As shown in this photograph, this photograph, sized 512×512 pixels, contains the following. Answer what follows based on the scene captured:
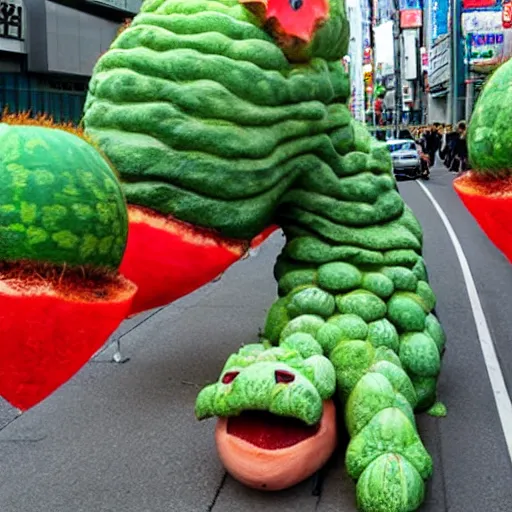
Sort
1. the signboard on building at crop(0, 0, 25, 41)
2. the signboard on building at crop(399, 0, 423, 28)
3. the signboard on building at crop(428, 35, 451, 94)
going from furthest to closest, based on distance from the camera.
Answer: the signboard on building at crop(399, 0, 423, 28)
the signboard on building at crop(428, 35, 451, 94)
the signboard on building at crop(0, 0, 25, 41)

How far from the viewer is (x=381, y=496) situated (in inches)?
182

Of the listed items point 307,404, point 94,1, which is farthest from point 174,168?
point 94,1

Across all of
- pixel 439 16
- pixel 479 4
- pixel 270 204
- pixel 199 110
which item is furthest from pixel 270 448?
pixel 439 16

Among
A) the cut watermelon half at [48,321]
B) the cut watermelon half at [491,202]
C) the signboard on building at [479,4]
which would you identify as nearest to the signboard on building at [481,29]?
the signboard on building at [479,4]

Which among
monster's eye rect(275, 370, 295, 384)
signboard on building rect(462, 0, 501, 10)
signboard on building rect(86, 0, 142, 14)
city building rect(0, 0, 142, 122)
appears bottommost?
monster's eye rect(275, 370, 295, 384)

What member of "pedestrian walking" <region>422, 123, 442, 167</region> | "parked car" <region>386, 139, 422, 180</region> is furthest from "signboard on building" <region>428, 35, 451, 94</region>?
"parked car" <region>386, 139, 422, 180</region>

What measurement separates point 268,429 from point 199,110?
188 centimetres

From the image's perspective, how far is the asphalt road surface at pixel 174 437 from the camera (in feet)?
16.7

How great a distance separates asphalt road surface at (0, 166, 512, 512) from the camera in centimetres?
508

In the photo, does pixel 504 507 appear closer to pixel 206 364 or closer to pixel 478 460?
pixel 478 460

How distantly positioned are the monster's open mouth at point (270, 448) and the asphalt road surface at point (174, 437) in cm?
21

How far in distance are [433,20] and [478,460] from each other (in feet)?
138

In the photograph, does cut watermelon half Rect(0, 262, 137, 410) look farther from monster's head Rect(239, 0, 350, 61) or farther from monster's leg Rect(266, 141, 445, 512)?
monster's head Rect(239, 0, 350, 61)

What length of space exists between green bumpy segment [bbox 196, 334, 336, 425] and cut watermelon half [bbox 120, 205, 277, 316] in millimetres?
592
